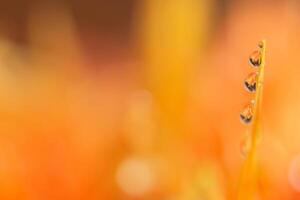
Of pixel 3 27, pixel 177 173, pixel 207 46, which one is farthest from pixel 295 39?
pixel 3 27

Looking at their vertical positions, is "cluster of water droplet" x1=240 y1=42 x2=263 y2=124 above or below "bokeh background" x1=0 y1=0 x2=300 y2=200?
above

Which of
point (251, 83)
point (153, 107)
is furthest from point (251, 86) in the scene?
point (153, 107)

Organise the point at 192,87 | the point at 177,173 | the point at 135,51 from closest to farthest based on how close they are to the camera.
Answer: the point at 177,173 < the point at 192,87 < the point at 135,51

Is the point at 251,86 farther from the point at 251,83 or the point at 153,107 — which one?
the point at 153,107

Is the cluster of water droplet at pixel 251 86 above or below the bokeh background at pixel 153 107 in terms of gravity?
above

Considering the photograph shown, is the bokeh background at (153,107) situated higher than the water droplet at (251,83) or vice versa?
the water droplet at (251,83)

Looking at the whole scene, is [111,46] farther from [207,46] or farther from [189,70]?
[189,70]

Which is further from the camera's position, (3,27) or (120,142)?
(3,27)

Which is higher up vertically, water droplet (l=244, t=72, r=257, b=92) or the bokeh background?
water droplet (l=244, t=72, r=257, b=92)
